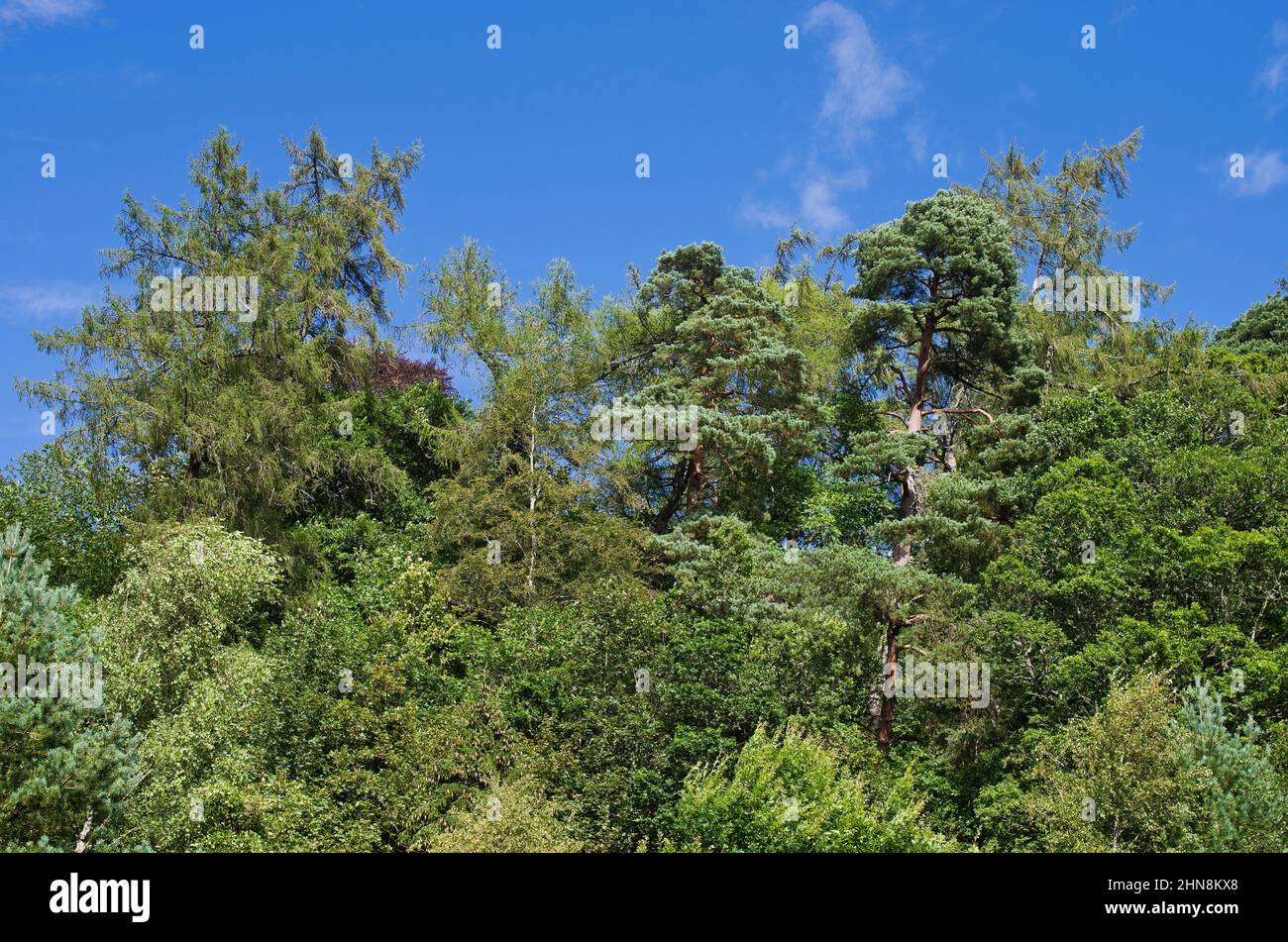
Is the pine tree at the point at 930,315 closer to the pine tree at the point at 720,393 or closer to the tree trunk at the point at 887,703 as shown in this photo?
the pine tree at the point at 720,393

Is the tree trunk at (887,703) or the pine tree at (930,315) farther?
the pine tree at (930,315)

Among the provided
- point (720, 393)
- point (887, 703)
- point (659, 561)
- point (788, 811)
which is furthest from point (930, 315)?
point (788, 811)

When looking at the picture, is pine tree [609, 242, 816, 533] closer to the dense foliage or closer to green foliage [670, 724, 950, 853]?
the dense foliage

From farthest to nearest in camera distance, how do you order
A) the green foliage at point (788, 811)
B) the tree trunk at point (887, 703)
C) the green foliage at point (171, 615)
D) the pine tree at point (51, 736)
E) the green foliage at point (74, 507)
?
the green foliage at point (74, 507) < the tree trunk at point (887, 703) < the green foliage at point (171, 615) < the green foliage at point (788, 811) < the pine tree at point (51, 736)

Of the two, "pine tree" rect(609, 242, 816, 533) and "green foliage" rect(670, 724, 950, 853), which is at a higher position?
"pine tree" rect(609, 242, 816, 533)

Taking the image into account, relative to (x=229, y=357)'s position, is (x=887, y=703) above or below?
below

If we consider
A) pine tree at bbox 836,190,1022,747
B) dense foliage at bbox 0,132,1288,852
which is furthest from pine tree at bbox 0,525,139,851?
pine tree at bbox 836,190,1022,747

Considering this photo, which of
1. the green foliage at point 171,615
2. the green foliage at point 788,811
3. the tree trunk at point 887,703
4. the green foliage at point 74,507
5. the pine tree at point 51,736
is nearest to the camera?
the pine tree at point 51,736

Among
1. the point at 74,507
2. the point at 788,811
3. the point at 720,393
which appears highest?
the point at 720,393

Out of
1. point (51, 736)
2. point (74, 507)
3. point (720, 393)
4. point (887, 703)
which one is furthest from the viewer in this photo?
point (720, 393)

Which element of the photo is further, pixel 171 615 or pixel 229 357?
pixel 229 357

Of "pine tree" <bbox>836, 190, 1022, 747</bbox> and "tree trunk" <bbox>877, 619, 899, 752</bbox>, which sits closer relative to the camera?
"tree trunk" <bbox>877, 619, 899, 752</bbox>

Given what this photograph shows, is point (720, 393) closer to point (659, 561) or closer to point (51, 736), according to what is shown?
point (659, 561)

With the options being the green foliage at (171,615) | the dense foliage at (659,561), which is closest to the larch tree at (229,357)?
the dense foliage at (659,561)
